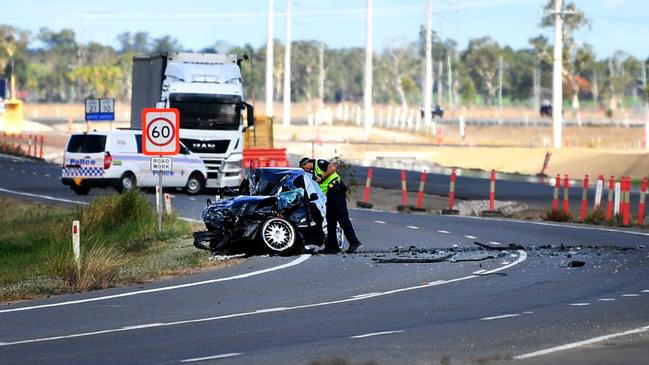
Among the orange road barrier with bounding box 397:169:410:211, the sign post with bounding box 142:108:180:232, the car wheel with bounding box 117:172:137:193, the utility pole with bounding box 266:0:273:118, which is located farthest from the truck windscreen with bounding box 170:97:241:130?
the utility pole with bounding box 266:0:273:118

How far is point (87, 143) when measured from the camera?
147 ft

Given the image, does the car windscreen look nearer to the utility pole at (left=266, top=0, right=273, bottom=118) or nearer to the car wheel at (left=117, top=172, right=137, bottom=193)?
the car wheel at (left=117, top=172, right=137, bottom=193)

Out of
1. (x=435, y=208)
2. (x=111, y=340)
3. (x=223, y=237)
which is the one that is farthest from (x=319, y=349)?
(x=435, y=208)

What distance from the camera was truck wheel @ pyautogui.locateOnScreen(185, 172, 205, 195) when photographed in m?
45.8

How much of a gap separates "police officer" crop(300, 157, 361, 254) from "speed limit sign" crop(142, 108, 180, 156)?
3.37 m

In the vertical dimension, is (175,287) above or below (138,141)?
below

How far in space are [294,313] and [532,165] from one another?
169 feet

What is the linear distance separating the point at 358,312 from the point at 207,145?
28590 millimetres

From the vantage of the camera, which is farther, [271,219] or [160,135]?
[160,135]

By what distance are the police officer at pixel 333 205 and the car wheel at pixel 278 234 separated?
2.70ft

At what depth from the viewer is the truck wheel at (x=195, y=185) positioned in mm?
45812

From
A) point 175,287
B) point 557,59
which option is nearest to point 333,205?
point 175,287

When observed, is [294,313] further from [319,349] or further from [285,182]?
[285,182]

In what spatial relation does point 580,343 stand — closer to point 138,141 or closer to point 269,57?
point 138,141
